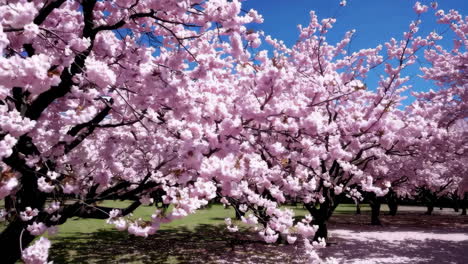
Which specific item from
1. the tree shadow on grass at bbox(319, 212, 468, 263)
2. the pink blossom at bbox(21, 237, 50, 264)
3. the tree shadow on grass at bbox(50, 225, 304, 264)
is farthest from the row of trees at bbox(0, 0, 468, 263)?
the tree shadow on grass at bbox(319, 212, 468, 263)

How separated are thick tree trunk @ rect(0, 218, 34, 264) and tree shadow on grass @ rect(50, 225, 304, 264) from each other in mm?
5486

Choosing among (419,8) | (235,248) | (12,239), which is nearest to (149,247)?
(235,248)

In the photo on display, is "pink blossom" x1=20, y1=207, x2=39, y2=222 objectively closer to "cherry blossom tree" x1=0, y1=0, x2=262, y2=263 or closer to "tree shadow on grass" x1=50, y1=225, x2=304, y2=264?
"cherry blossom tree" x1=0, y1=0, x2=262, y2=263

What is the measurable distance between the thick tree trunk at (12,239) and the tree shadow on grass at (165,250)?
18.0 ft

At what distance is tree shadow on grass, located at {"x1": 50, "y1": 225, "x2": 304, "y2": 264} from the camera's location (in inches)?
416

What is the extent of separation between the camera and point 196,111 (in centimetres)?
434

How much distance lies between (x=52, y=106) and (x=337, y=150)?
6.03 m

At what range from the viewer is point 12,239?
4.94 meters

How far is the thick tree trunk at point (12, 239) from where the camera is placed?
4.93 m

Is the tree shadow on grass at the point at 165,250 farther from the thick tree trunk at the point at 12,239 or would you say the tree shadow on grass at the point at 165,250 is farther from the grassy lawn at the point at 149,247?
the thick tree trunk at the point at 12,239

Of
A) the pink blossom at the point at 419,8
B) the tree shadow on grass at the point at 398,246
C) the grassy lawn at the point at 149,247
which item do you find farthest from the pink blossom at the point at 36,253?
the pink blossom at the point at 419,8

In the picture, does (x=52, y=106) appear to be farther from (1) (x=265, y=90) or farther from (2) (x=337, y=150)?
(2) (x=337, y=150)

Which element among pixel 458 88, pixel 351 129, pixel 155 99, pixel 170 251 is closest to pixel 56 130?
pixel 155 99

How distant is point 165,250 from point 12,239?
790 centimetres
